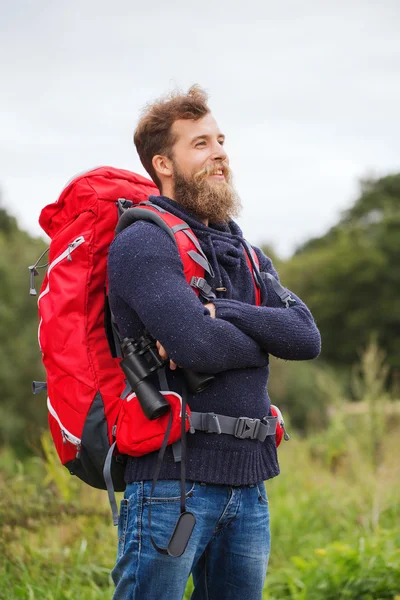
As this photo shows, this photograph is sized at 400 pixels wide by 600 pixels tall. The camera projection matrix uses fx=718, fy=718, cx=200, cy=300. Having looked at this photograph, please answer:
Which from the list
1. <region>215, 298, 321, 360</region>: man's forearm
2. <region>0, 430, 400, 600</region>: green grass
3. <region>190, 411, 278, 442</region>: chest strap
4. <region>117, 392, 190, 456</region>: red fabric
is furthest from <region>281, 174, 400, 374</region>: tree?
<region>117, 392, 190, 456</region>: red fabric

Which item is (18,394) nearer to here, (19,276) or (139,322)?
(19,276)

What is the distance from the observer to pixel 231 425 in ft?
7.95

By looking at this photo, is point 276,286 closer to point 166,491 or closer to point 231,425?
point 231,425

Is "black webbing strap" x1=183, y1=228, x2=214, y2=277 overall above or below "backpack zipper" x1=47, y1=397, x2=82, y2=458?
above

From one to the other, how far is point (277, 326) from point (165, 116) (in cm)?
93

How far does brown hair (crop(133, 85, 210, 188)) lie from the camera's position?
9.06 ft

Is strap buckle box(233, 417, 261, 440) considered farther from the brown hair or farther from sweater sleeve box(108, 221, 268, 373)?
the brown hair

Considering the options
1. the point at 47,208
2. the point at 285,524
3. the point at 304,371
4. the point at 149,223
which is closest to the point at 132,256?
the point at 149,223

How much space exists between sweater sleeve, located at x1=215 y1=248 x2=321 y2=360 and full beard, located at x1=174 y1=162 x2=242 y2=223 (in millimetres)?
376

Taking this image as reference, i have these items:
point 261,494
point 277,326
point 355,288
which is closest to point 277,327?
point 277,326

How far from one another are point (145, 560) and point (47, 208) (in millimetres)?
1322

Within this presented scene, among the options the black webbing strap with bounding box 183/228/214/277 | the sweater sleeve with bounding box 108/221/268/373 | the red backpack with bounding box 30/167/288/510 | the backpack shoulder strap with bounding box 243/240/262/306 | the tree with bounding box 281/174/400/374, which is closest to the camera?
the sweater sleeve with bounding box 108/221/268/373

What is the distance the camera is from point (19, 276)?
Answer: 20.4 metres

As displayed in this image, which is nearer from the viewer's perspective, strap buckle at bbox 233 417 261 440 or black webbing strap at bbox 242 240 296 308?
strap buckle at bbox 233 417 261 440
